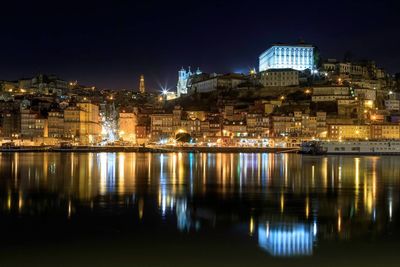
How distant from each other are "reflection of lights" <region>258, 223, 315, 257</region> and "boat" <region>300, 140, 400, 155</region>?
45.8 metres

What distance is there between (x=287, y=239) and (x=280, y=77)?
66.8 metres

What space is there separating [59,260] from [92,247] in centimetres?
91

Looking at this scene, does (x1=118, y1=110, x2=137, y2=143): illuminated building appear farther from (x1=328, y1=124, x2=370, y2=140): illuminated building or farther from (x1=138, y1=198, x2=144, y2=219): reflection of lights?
(x1=138, y1=198, x2=144, y2=219): reflection of lights

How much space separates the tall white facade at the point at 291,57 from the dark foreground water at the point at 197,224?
59.9 m

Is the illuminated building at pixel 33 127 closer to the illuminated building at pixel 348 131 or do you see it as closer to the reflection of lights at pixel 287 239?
the illuminated building at pixel 348 131

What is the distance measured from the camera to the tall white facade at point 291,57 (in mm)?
78688

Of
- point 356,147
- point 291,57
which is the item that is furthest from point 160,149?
point 291,57

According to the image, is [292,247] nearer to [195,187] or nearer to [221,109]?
[195,187]

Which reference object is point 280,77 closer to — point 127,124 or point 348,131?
point 348,131

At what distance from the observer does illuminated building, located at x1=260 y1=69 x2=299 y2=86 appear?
246 ft

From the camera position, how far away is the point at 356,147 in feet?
186

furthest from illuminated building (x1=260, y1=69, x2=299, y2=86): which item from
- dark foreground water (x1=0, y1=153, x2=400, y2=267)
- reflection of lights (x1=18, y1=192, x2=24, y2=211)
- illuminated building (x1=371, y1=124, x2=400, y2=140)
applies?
reflection of lights (x1=18, y1=192, x2=24, y2=211)

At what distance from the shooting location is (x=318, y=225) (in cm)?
1135

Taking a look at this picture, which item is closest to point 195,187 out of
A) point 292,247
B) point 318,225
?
point 318,225
